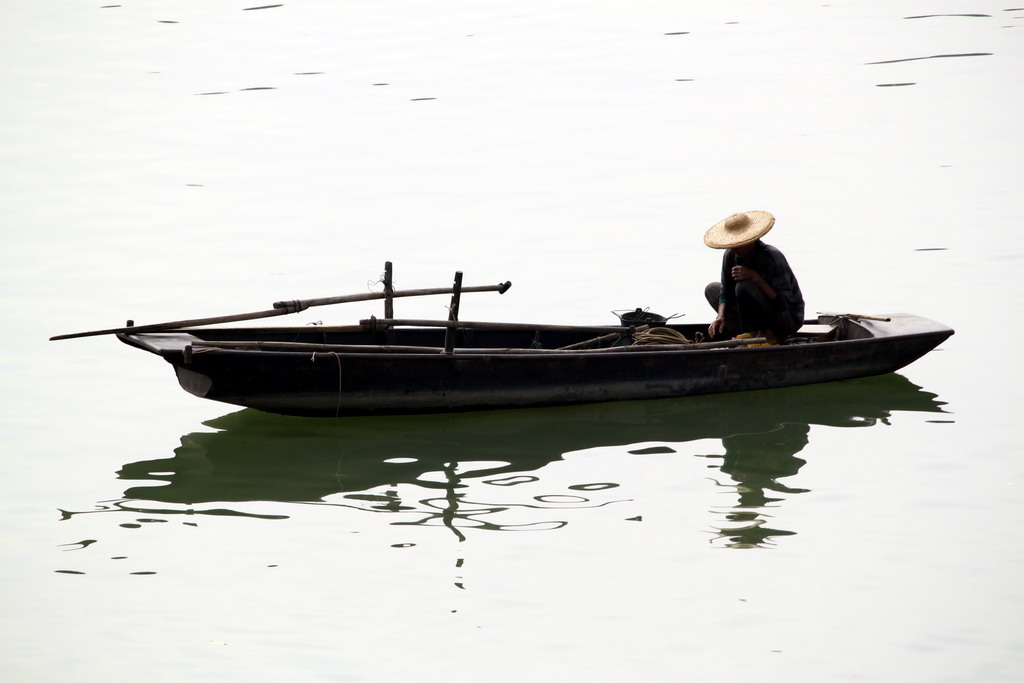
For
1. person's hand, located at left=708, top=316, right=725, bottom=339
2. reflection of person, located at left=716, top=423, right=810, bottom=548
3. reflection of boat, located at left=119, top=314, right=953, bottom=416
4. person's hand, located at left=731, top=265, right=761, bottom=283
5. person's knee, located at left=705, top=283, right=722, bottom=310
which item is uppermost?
person's hand, located at left=731, top=265, right=761, bottom=283

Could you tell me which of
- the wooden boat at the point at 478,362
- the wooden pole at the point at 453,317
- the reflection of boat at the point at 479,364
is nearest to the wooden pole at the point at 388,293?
the wooden boat at the point at 478,362

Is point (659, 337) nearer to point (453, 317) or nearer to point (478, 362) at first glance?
point (478, 362)

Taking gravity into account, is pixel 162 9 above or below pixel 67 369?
above

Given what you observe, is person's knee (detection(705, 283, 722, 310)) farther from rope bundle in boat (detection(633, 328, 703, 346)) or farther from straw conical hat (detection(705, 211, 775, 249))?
straw conical hat (detection(705, 211, 775, 249))

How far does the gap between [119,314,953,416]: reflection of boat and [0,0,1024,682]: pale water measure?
0.66 feet

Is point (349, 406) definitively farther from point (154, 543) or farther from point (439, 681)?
point (439, 681)

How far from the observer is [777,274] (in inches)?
325

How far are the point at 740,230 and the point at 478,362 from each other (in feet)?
6.09

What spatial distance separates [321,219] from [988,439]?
7998mm

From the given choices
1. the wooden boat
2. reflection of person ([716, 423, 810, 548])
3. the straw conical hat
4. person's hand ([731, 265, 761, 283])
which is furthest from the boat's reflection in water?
the straw conical hat

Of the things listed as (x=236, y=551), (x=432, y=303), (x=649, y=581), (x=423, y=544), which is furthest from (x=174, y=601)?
(x=432, y=303)

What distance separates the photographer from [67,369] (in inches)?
361

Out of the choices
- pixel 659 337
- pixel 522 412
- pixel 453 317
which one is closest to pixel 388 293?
pixel 453 317

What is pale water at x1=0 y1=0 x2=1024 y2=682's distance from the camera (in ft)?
17.7
